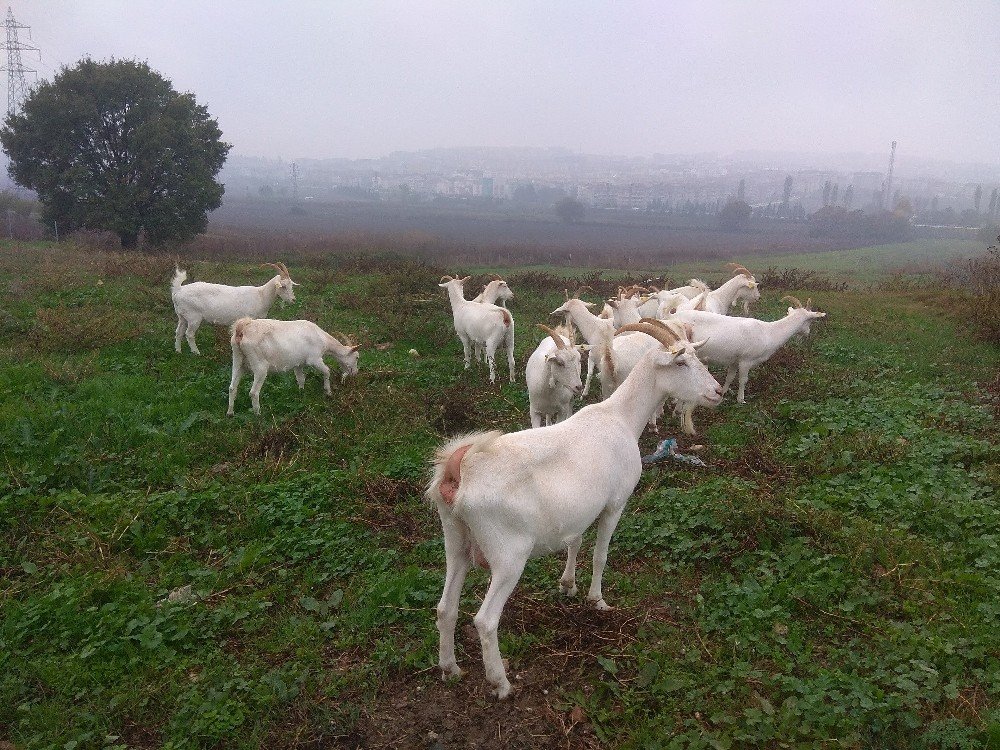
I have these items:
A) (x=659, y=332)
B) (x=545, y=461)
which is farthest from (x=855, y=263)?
(x=545, y=461)

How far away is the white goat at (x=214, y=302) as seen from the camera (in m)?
9.83

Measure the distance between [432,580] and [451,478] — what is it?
1602mm

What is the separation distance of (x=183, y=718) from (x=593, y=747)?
A: 227 centimetres

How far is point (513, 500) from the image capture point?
3.45m

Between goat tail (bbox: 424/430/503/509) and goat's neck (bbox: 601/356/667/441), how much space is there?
126 centimetres

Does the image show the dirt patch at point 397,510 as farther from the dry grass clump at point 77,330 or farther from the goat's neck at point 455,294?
the dry grass clump at point 77,330

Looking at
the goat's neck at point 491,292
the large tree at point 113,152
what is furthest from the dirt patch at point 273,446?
the large tree at point 113,152

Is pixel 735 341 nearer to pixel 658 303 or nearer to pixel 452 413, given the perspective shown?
pixel 658 303

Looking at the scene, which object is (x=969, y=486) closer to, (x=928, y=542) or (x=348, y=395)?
(x=928, y=542)

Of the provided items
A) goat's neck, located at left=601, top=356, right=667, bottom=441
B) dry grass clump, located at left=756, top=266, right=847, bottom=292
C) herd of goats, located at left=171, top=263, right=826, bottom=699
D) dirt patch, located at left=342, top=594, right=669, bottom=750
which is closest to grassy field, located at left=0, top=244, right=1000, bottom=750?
dirt patch, located at left=342, top=594, right=669, bottom=750

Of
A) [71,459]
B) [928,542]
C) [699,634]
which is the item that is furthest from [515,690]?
[71,459]

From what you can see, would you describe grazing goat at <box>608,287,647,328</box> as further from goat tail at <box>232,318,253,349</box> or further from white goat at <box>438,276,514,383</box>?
goat tail at <box>232,318,253,349</box>

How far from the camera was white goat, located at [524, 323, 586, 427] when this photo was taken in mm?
6875

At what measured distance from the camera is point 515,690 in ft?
12.1
